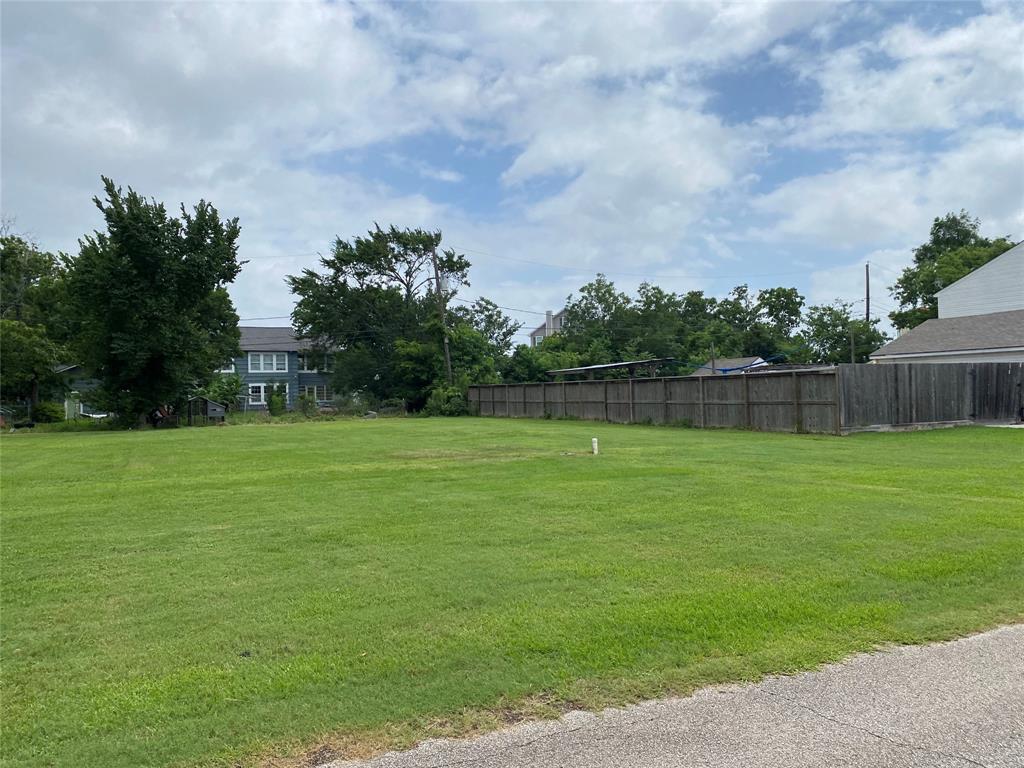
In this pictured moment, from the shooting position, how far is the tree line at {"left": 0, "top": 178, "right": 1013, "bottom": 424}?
1351 inches

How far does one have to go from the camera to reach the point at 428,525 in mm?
7711

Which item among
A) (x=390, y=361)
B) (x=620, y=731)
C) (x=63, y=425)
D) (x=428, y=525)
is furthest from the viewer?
(x=390, y=361)

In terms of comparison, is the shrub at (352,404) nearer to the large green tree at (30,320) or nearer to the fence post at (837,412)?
the large green tree at (30,320)

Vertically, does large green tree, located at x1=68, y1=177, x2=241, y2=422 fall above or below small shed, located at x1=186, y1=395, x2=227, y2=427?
above

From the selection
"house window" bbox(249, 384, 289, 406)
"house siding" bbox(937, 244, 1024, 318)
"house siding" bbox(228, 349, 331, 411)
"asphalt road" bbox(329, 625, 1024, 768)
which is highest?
"house siding" bbox(937, 244, 1024, 318)

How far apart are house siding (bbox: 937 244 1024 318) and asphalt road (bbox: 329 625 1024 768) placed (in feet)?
123

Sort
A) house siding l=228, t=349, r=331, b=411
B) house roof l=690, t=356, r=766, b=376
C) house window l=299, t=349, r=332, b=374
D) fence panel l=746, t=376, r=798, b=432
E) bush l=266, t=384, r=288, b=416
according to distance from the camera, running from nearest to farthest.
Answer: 1. fence panel l=746, t=376, r=798, b=432
2. bush l=266, t=384, r=288, b=416
3. house roof l=690, t=356, r=766, b=376
4. house siding l=228, t=349, r=331, b=411
5. house window l=299, t=349, r=332, b=374

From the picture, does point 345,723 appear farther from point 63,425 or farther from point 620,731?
point 63,425

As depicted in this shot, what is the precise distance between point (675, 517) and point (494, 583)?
10.0 feet

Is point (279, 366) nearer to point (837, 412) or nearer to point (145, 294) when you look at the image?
point (145, 294)

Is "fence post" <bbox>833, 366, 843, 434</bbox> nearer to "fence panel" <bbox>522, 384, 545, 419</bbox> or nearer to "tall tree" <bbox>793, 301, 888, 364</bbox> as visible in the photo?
"fence panel" <bbox>522, 384, 545, 419</bbox>

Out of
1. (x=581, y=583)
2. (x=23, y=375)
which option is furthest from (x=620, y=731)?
(x=23, y=375)

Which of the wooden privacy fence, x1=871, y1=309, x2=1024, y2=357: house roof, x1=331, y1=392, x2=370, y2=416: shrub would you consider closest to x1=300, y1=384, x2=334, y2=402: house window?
x1=331, y1=392, x2=370, y2=416: shrub

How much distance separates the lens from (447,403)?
44.2 m
